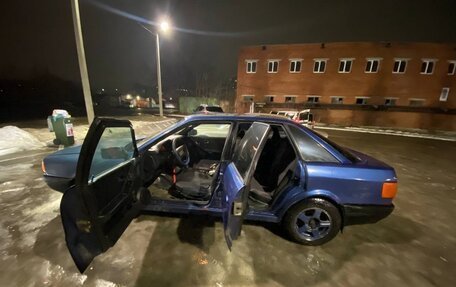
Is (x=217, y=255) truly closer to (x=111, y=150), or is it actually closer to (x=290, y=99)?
(x=111, y=150)

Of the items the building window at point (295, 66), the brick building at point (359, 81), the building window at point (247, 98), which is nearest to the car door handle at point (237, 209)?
the brick building at point (359, 81)

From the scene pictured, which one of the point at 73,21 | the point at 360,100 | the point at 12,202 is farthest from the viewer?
the point at 360,100

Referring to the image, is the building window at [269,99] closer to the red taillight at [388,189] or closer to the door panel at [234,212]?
the red taillight at [388,189]

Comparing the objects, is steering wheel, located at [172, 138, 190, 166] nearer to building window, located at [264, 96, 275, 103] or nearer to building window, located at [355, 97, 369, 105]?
building window, located at [264, 96, 275, 103]

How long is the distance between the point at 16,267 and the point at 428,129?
104 feet

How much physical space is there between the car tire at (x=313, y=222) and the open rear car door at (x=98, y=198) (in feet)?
6.59

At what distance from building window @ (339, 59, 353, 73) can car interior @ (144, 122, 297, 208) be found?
2525cm

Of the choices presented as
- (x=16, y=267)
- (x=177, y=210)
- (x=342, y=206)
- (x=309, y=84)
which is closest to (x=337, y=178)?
(x=342, y=206)

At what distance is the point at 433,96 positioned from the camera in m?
22.6

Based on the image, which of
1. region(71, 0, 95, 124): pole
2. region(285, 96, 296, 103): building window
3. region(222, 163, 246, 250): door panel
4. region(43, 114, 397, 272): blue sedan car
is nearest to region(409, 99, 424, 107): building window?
region(285, 96, 296, 103): building window

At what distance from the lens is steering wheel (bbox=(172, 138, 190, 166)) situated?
359cm

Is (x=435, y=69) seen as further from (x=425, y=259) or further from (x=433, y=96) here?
(x=425, y=259)

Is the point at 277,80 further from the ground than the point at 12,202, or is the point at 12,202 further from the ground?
the point at 277,80

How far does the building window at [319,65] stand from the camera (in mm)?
24562
